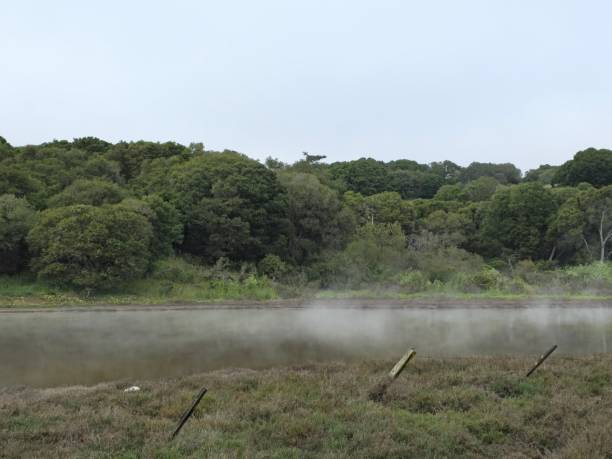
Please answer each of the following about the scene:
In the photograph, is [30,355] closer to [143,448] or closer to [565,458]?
[143,448]

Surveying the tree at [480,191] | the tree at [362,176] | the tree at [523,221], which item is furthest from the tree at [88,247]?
the tree at [480,191]

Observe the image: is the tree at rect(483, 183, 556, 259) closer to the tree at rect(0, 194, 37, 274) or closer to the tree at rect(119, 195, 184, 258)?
the tree at rect(119, 195, 184, 258)

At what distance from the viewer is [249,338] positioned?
58.2ft

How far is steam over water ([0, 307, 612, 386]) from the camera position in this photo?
14.1 m

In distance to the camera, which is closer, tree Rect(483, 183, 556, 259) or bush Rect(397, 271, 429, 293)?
bush Rect(397, 271, 429, 293)

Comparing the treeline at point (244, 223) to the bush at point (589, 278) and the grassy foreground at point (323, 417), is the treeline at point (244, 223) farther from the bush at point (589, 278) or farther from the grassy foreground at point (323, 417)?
the grassy foreground at point (323, 417)

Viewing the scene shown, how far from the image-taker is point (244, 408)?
29.8 ft

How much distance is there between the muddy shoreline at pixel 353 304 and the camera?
22719 mm

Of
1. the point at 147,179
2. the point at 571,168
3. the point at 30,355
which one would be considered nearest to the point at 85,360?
the point at 30,355

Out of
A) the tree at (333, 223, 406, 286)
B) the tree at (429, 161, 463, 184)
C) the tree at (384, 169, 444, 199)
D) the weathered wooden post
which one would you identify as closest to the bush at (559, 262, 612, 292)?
the tree at (333, 223, 406, 286)

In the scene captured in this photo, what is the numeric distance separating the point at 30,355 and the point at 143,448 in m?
9.29

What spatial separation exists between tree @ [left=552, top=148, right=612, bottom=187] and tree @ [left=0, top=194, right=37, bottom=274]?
188 ft

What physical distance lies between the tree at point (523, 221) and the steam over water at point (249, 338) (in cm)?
2336

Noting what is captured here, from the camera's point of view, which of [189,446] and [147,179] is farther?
[147,179]
